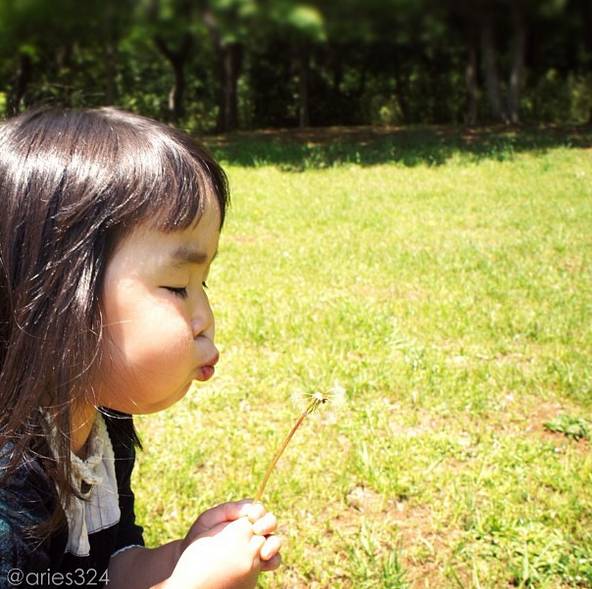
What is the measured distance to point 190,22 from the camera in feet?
53.5

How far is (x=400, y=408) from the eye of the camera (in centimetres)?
283

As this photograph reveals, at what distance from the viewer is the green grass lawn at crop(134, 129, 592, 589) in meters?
2.07

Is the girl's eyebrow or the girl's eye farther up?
the girl's eyebrow

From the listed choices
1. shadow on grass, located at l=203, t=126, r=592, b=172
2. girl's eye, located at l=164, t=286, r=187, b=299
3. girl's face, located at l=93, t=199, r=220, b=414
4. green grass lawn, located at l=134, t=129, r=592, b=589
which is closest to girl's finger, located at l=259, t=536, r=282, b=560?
girl's face, located at l=93, t=199, r=220, b=414

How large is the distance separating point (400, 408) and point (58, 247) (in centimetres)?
198

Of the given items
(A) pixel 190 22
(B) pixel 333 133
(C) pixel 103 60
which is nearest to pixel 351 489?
(B) pixel 333 133

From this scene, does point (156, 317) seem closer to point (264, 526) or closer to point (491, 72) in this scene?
point (264, 526)

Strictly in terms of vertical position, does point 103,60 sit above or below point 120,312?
below

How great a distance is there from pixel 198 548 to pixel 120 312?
1.48ft

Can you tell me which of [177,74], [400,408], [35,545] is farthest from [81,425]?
[177,74]

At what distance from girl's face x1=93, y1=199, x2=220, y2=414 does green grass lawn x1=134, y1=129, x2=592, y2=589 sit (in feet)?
3.34

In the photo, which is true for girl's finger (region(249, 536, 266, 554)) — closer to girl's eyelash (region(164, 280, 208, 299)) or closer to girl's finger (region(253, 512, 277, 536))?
girl's finger (region(253, 512, 277, 536))

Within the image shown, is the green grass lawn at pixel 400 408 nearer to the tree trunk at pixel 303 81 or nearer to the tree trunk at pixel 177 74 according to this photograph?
the tree trunk at pixel 303 81

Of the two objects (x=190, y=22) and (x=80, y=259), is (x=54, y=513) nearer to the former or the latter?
(x=80, y=259)
